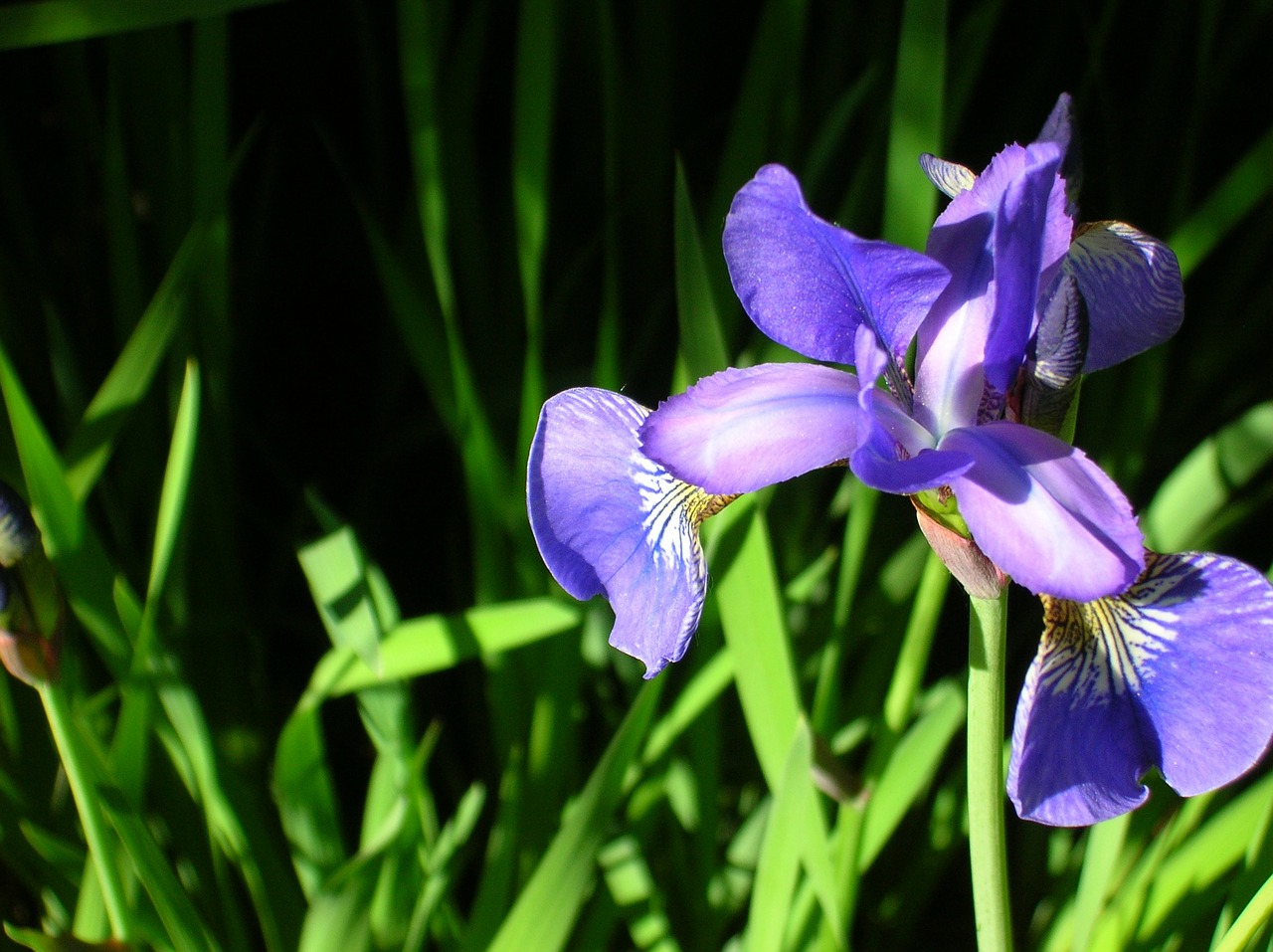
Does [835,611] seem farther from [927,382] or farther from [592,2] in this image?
[592,2]

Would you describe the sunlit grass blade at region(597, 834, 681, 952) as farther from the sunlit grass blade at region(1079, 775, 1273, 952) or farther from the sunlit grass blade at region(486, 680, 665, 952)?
the sunlit grass blade at region(1079, 775, 1273, 952)

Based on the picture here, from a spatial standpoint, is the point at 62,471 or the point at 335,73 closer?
the point at 62,471

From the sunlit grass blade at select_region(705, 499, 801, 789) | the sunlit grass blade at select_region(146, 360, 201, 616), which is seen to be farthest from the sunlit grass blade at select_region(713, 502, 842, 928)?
the sunlit grass blade at select_region(146, 360, 201, 616)

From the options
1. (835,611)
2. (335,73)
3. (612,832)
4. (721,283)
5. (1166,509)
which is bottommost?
(612,832)

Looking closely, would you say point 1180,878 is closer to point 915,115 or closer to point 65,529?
point 915,115

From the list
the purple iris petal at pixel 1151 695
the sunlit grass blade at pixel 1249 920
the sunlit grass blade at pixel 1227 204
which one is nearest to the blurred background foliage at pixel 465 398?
the sunlit grass blade at pixel 1227 204

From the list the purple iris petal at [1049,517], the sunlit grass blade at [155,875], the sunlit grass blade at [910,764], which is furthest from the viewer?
the sunlit grass blade at [910,764]

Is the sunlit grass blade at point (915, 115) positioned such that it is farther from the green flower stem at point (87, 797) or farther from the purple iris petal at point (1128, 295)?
the green flower stem at point (87, 797)

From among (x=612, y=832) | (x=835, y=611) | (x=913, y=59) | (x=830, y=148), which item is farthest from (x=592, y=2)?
(x=612, y=832)
